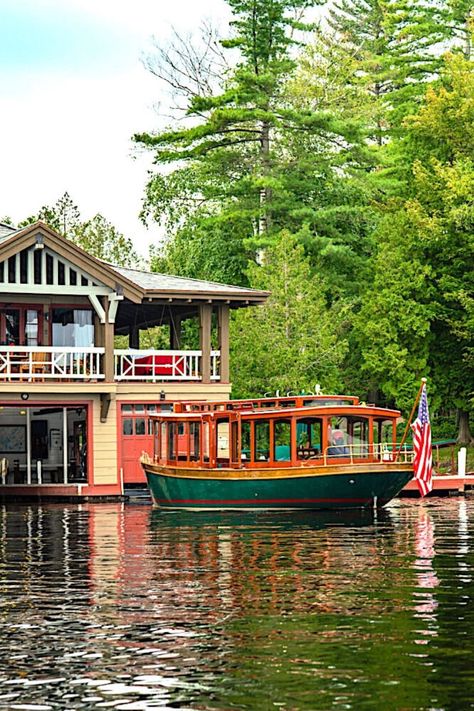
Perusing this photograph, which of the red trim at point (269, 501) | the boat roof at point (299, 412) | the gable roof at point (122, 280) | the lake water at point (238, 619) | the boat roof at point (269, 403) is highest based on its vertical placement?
the gable roof at point (122, 280)

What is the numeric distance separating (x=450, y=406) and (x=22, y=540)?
32.1 metres

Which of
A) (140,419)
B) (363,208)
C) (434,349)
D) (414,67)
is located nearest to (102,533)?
(140,419)

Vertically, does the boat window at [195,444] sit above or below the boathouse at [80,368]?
below

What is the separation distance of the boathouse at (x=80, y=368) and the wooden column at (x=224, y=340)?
0.11ft

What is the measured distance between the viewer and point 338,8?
267 ft

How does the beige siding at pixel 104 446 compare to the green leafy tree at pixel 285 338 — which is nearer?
the beige siding at pixel 104 446

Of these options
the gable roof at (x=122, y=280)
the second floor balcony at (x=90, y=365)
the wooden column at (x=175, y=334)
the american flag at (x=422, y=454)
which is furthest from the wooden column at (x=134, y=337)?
the american flag at (x=422, y=454)

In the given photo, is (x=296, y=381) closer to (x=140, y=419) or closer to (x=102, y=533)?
(x=140, y=419)

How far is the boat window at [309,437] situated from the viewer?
36969mm

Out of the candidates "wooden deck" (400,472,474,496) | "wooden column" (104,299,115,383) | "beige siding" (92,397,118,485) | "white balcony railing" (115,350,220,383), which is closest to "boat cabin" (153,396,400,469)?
"beige siding" (92,397,118,485)

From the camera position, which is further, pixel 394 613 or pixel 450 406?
pixel 450 406

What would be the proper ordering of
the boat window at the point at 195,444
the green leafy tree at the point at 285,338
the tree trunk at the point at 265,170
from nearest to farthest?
the boat window at the point at 195,444, the green leafy tree at the point at 285,338, the tree trunk at the point at 265,170

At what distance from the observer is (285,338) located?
4984cm

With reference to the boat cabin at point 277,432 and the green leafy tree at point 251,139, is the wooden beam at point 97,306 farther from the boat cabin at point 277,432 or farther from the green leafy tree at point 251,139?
the green leafy tree at point 251,139
